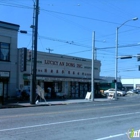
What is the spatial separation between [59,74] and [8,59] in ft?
32.8

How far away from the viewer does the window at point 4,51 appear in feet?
105

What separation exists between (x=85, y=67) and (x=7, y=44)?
16.4 m

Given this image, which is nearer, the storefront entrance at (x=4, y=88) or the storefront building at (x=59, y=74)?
the storefront entrance at (x=4, y=88)

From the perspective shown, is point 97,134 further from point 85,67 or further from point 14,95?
point 85,67

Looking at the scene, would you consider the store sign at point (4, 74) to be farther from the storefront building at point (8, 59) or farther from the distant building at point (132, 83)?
the distant building at point (132, 83)

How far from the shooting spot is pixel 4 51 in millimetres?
32219

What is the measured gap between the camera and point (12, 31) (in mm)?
33031

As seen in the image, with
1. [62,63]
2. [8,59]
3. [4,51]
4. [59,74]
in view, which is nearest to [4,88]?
[8,59]

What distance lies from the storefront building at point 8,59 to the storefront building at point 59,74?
0.90 metres

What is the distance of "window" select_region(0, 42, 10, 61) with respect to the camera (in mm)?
31903

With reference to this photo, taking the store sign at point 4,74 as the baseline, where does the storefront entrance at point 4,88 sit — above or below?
below

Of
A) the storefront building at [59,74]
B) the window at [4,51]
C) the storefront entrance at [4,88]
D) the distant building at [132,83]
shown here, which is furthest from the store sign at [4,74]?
the distant building at [132,83]

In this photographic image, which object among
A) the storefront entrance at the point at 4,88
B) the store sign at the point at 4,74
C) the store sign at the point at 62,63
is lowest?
the storefront entrance at the point at 4,88

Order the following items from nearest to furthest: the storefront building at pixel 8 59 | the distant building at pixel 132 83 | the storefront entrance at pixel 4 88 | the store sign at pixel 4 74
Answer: the store sign at pixel 4 74 < the storefront entrance at pixel 4 88 < the storefront building at pixel 8 59 < the distant building at pixel 132 83
